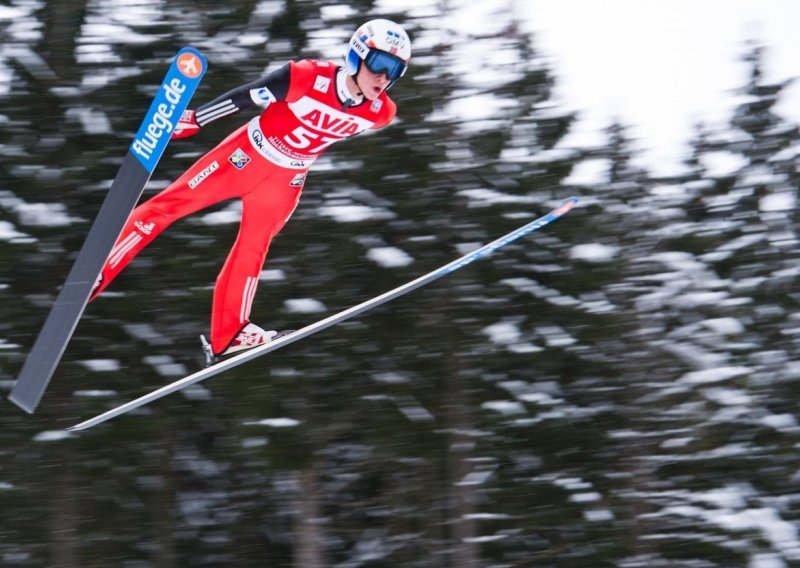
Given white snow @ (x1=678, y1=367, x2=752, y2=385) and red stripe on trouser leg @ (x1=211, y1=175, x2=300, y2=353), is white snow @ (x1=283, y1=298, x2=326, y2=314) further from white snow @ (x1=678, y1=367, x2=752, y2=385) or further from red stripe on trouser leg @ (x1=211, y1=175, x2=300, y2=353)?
white snow @ (x1=678, y1=367, x2=752, y2=385)

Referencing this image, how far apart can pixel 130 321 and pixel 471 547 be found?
372cm

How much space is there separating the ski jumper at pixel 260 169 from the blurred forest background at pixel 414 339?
2469mm

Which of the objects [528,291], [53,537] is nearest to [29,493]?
[53,537]

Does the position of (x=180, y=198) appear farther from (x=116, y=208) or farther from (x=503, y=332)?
(x=503, y=332)

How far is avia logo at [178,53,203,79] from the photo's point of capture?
→ 4574 mm

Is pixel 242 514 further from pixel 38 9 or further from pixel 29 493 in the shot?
pixel 38 9

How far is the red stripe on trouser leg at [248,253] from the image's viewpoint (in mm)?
4957

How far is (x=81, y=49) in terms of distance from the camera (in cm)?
830

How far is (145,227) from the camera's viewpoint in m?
4.93

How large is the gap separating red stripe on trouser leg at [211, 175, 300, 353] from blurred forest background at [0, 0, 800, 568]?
8.29 ft

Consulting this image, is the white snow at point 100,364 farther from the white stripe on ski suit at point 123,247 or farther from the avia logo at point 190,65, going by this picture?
the avia logo at point 190,65

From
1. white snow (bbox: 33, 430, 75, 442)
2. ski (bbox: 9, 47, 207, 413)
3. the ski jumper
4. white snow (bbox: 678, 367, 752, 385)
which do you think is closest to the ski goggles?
the ski jumper

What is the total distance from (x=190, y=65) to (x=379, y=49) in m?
0.81

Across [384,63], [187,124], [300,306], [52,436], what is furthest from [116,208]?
[52,436]
